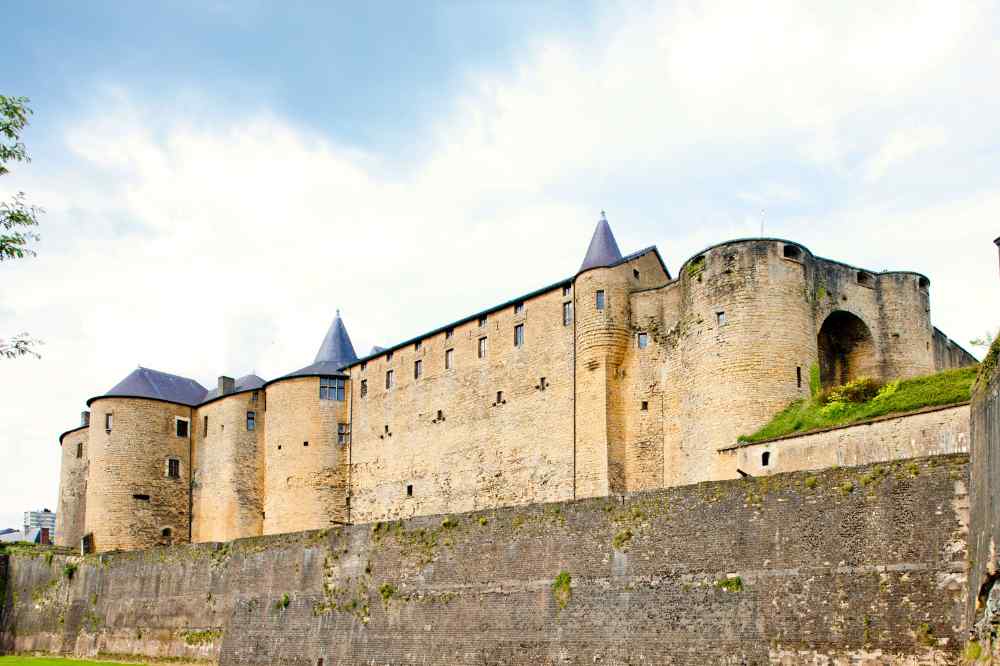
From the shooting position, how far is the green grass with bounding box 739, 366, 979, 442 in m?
28.9

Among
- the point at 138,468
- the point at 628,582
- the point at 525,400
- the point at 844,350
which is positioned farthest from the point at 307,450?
the point at 628,582

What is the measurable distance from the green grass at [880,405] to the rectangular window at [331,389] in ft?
81.0

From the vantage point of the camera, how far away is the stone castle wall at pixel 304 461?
5078cm

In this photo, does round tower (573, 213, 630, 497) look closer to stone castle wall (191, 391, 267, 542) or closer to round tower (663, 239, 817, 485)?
round tower (663, 239, 817, 485)

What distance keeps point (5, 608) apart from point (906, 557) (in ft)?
148

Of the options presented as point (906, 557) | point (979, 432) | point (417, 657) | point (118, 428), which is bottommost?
point (417, 657)

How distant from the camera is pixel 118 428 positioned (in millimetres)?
55031

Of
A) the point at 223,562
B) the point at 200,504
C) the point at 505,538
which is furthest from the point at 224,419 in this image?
the point at 505,538

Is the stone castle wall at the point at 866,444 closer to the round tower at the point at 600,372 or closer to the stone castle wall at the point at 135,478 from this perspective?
the round tower at the point at 600,372

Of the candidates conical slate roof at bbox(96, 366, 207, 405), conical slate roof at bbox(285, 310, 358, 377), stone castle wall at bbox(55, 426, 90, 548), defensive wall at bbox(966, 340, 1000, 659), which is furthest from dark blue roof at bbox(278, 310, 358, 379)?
defensive wall at bbox(966, 340, 1000, 659)

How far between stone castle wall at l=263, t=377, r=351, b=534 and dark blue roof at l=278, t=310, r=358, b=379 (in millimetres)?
1917

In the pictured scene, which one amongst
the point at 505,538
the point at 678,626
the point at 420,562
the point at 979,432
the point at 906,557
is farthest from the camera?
the point at 420,562

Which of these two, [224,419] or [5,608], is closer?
[5,608]

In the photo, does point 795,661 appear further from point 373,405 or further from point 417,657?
point 373,405
